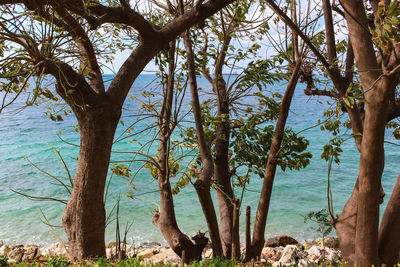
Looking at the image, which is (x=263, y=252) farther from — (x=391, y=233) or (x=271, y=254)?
(x=391, y=233)

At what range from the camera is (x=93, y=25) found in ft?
9.98

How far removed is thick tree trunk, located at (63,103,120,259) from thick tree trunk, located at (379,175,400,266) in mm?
2894

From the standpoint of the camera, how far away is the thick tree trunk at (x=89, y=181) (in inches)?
132

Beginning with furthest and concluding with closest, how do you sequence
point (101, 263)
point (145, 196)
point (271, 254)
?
point (145, 196) < point (271, 254) < point (101, 263)

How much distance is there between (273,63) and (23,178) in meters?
14.2

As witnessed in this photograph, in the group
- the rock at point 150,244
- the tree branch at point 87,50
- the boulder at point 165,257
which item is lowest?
the rock at point 150,244

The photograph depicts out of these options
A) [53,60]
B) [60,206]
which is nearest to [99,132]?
[53,60]

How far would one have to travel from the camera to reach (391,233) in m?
3.47

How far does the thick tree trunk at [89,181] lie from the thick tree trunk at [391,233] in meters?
2.89

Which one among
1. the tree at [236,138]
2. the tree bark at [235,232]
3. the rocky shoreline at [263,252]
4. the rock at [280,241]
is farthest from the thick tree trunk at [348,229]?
the rock at [280,241]

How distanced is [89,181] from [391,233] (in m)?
3.08

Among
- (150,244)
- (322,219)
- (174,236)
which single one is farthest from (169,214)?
(150,244)

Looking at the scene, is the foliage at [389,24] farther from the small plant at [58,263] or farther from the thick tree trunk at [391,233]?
the small plant at [58,263]

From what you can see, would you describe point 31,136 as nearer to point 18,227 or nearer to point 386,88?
point 18,227
